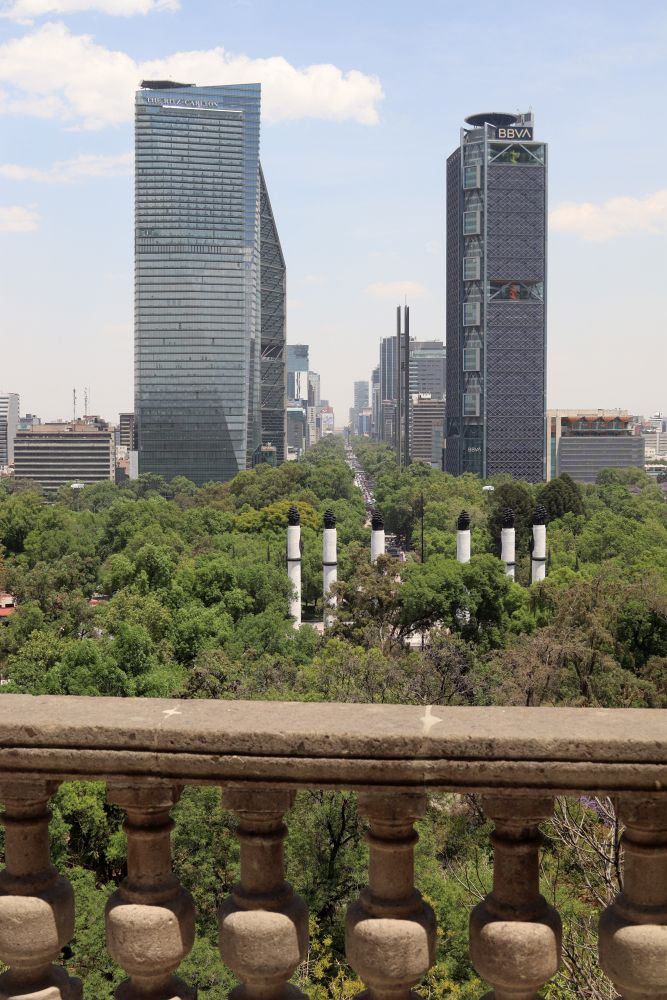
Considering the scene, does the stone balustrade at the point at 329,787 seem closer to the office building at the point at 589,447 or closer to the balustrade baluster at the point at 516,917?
the balustrade baluster at the point at 516,917

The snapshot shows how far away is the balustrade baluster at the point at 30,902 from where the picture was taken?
3.37 m

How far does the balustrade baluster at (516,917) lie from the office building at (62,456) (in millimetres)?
191885

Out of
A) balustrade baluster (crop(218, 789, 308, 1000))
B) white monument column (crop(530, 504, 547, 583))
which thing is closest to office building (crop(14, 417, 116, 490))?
white monument column (crop(530, 504, 547, 583))

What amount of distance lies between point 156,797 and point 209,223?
158m

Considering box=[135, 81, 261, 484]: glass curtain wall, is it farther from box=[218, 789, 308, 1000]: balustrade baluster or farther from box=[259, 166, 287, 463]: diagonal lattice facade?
box=[218, 789, 308, 1000]: balustrade baluster

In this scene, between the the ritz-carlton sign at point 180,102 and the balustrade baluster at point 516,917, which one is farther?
the the ritz-carlton sign at point 180,102

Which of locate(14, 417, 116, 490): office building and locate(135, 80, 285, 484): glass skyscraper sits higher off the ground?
locate(135, 80, 285, 484): glass skyscraper

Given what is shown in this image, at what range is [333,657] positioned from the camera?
3369cm

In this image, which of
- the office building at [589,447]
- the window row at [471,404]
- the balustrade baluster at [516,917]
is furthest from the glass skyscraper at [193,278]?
the balustrade baluster at [516,917]

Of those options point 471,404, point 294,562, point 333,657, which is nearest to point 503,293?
point 471,404

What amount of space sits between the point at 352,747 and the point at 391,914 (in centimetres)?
59

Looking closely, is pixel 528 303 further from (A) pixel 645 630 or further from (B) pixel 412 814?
→ (B) pixel 412 814

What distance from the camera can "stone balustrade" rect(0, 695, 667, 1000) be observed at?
10.4 feet

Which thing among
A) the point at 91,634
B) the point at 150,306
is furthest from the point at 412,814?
the point at 150,306
